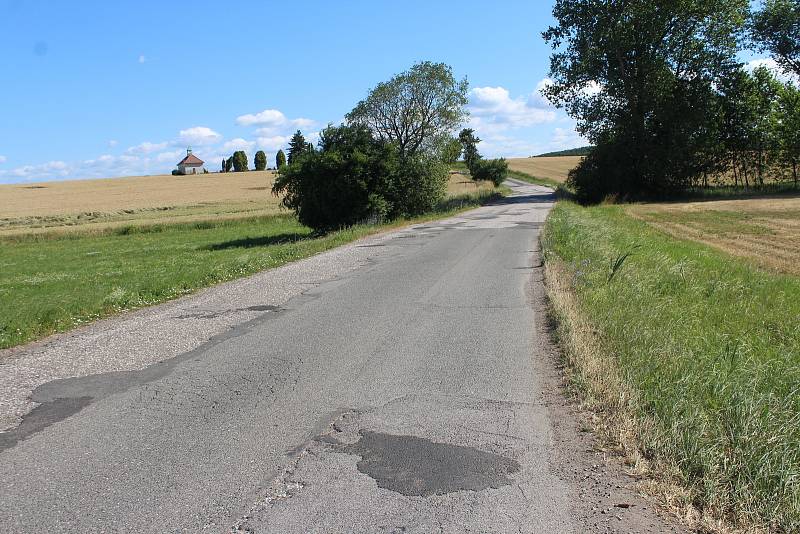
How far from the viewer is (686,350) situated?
22.2 feet

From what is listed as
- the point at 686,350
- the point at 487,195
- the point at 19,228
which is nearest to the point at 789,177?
the point at 487,195

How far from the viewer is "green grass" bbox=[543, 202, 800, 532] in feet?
13.0

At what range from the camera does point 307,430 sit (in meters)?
5.25

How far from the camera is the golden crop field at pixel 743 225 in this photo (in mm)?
17211

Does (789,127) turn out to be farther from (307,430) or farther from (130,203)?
(130,203)

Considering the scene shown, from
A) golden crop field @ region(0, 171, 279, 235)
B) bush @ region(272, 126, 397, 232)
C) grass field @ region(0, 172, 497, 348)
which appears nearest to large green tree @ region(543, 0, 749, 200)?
grass field @ region(0, 172, 497, 348)

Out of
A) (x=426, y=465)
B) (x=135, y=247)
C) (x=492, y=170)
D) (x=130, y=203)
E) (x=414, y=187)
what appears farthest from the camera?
(x=492, y=170)

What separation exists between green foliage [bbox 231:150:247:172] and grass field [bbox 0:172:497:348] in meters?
56.2

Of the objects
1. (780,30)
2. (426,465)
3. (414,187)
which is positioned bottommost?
(426,465)

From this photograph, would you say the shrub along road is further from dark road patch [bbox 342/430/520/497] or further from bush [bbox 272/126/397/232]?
bush [bbox 272/126/397/232]

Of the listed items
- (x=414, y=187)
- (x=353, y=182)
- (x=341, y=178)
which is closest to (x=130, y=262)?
(x=341, y=178)

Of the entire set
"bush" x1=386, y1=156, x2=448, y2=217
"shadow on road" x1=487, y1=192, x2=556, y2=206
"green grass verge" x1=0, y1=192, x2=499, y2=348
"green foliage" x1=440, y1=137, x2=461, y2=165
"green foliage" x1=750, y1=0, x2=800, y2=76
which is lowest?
"green grass verge" x1=0, y1=192, x2=499, y2=348

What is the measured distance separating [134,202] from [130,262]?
4810 centimetres

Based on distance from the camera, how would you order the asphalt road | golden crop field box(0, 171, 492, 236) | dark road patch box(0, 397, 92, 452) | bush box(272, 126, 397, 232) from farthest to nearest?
golden crop field box(0, 171, 492, 236) < bush box(272, 126, 397, 232) < dark road patch box(0, 397, 92, 452) < the asphalt road
